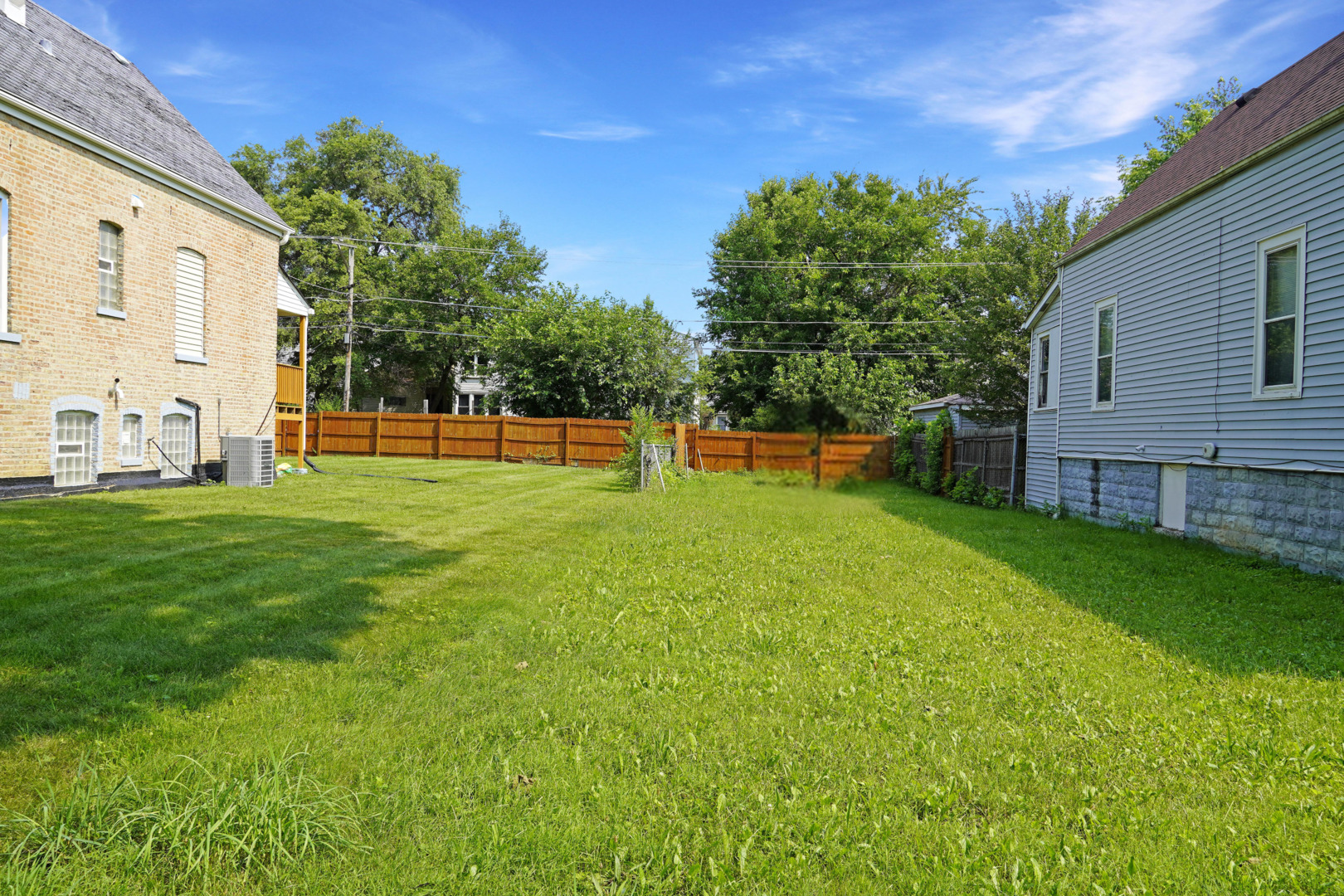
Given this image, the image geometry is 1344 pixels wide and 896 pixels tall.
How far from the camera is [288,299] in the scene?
17547mm

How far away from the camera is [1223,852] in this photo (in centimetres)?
272

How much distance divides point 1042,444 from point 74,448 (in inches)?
691

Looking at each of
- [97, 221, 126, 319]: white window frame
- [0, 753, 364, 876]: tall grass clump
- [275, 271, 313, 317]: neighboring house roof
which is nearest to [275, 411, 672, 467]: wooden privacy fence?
[275, 271, 313, 317]: neighboring house roof

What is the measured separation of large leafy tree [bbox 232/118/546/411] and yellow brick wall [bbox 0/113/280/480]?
2387 centimetres

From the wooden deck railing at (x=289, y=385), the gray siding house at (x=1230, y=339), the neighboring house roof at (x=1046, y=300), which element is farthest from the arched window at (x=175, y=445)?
the neighboring house roof at (x=1046, y=300)

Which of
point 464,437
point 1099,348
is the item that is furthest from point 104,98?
point 1099,348

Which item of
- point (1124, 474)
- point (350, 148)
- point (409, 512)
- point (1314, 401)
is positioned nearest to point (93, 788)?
point (409, 512)

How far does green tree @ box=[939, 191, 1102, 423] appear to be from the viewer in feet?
62.5

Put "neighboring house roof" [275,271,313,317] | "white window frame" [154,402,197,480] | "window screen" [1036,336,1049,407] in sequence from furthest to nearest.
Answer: "neighboring house roof" [275,271,313,317]
"window screen" [1036,336,1049,407]
"white window frame" [154,402,197,480]

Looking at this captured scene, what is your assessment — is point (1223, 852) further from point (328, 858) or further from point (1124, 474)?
point (1124, 474)

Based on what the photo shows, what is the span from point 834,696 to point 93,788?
337 centimetres

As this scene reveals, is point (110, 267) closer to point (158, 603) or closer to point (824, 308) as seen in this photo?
point (158, 603)

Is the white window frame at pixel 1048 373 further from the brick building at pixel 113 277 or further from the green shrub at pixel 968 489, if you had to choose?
the brick building at pixel 113 277

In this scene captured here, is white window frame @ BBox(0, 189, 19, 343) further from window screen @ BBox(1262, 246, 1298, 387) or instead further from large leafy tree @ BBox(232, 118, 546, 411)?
large leafy tree @ BBox(232, 118, 546, 411)
